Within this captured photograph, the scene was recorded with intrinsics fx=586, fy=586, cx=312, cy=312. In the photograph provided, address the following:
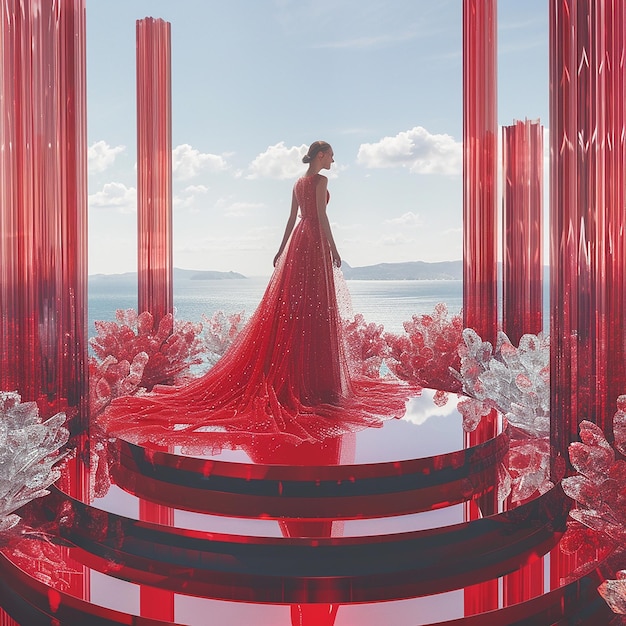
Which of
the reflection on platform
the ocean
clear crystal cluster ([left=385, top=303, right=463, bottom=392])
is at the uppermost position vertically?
the ocean

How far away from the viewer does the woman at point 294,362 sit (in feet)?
7.67

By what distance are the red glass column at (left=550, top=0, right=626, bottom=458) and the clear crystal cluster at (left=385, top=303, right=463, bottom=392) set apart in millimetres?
1584

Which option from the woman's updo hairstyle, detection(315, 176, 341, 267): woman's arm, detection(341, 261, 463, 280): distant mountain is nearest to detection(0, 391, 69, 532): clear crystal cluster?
detection(315, 176, 341, 267): woman's arm

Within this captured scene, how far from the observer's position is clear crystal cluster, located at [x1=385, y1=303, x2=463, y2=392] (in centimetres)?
328

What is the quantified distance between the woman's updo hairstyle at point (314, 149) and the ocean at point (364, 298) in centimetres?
835

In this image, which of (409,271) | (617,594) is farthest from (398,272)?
(617,594)

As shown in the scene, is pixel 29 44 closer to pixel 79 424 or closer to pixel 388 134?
pixel 79 424

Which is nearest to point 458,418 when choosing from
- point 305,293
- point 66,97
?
point 305,293

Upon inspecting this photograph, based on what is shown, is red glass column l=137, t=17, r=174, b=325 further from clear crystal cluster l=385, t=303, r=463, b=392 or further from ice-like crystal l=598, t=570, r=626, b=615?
ice-like crystal l=598, t=570, r=626, b=615

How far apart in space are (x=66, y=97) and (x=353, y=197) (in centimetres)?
739

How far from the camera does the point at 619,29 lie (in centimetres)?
150

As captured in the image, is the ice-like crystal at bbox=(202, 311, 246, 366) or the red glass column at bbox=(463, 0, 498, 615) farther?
the ice-like crystal at bbox=(202, 311, 246, 366)

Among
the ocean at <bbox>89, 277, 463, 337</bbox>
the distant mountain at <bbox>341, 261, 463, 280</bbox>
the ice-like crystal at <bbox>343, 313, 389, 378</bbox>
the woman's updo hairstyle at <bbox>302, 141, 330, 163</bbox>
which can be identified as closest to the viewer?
the woman's updo hairstyle at <bbox>302, 141, 330, 163</bbox>

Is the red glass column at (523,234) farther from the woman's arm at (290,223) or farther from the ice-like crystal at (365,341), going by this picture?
the woman's arm at (290,223)
